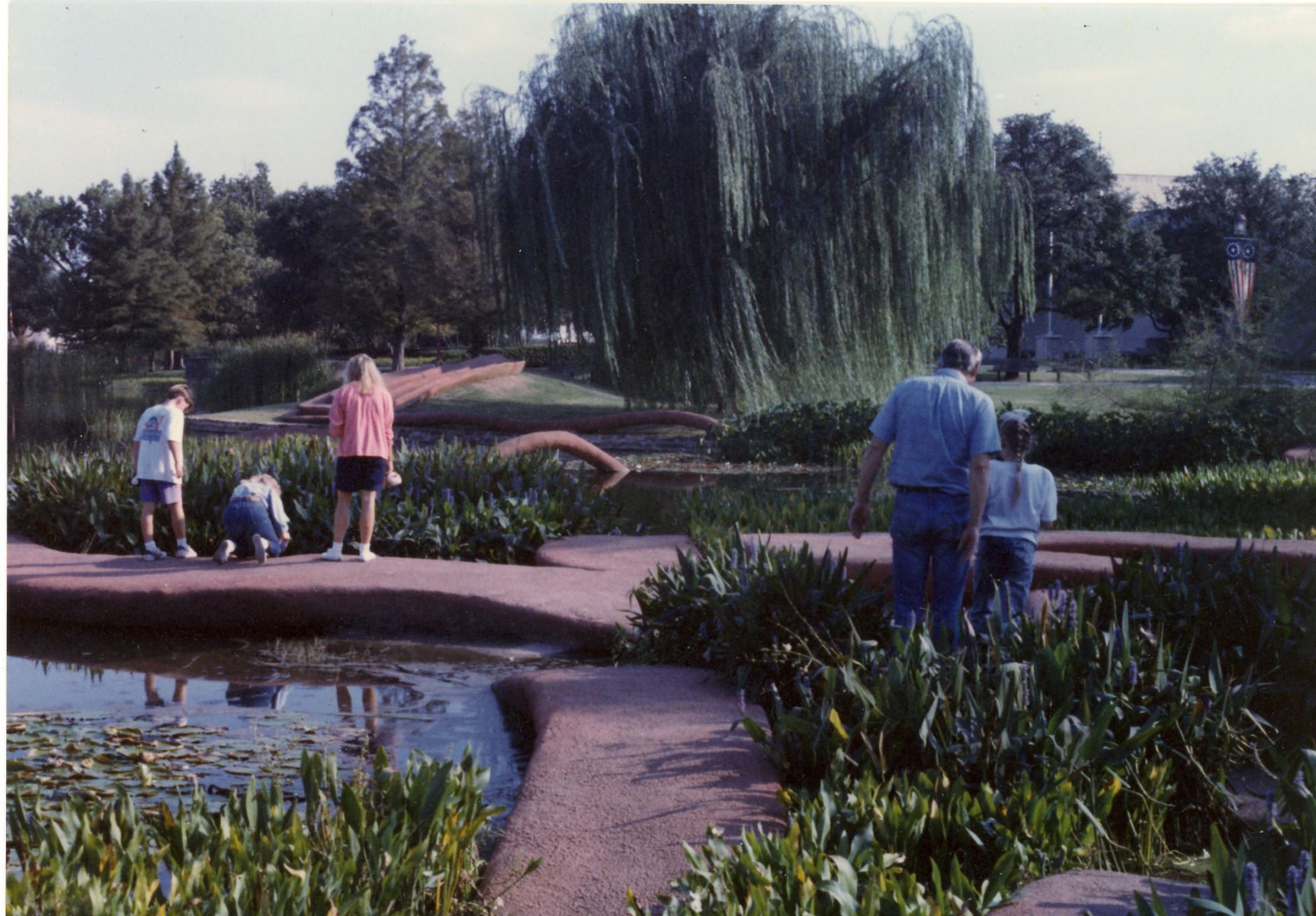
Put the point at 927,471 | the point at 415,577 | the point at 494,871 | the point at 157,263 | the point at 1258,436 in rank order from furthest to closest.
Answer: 1. the point at 157,263
2. the point at 1258,436
3. the point at 415,577
4. the point at 927,471
5. the point at 494,871

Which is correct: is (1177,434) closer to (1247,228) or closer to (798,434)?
(798,434)

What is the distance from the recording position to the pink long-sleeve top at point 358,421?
315 inches

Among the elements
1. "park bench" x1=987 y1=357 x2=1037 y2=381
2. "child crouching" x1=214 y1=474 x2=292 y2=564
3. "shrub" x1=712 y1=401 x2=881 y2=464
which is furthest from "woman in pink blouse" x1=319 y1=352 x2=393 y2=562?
"park bench" x1=987 y1=357 x2=1037 y2=381

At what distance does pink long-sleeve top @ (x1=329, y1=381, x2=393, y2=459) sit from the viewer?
800 centimetres

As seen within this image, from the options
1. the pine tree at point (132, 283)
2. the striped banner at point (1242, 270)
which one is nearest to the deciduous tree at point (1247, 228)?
the striped banner at point (1242, 270)

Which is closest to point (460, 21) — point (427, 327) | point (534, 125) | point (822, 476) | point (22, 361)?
point (822, 476)

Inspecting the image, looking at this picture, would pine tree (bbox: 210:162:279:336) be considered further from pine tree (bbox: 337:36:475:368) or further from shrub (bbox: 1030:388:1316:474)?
shrub (bbox: 1030:388:1316:474)

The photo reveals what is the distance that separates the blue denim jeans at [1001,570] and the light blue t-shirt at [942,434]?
0.38 m

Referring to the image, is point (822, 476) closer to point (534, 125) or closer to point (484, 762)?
point (534, 125)

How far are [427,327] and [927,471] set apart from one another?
32183 millimetres

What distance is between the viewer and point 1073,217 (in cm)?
3525

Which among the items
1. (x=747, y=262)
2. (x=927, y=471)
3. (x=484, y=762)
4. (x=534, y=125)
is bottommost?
(x=484, y=762)

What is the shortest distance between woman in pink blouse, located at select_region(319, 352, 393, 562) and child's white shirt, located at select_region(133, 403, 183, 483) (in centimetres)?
106

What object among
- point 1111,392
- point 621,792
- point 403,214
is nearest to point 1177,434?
point 1111,392
